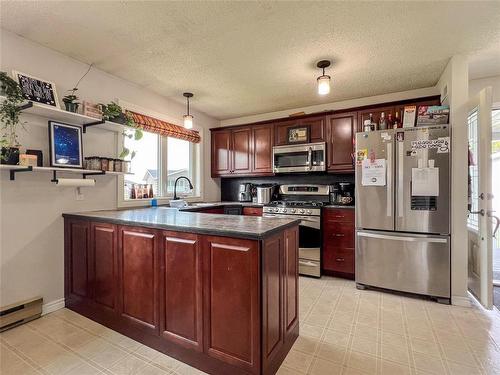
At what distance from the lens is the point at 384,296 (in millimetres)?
2816

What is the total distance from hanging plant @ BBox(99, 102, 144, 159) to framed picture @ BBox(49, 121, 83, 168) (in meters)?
0.31

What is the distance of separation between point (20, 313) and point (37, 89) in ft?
6.37

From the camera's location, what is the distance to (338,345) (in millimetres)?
1907

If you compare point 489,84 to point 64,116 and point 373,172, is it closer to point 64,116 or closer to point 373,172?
point 373,172

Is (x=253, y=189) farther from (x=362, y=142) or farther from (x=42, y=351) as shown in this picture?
(x=42, y=351)

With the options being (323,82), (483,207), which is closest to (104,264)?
(323,82)

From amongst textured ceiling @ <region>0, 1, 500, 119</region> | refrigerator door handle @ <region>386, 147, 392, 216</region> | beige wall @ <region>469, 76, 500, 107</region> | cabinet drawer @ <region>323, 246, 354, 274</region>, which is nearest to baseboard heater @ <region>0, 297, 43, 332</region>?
textured ceiling @ <region>0, 1, 500, 119</region>

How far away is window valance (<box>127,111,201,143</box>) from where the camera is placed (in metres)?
3.16

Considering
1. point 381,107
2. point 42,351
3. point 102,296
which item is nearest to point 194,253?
point 102,296

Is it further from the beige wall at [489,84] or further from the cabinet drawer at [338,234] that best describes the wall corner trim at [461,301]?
the beige wall at [489,84]

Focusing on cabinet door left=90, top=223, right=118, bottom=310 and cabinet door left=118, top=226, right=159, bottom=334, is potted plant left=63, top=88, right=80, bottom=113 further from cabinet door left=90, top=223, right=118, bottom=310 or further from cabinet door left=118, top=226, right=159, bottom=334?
cabinet door left=118, top=226, right=159, bottom=334

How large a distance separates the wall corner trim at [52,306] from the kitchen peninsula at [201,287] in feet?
1.38

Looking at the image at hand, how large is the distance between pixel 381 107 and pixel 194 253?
3115 mm

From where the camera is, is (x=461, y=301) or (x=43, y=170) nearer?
(x=43, y=170)
